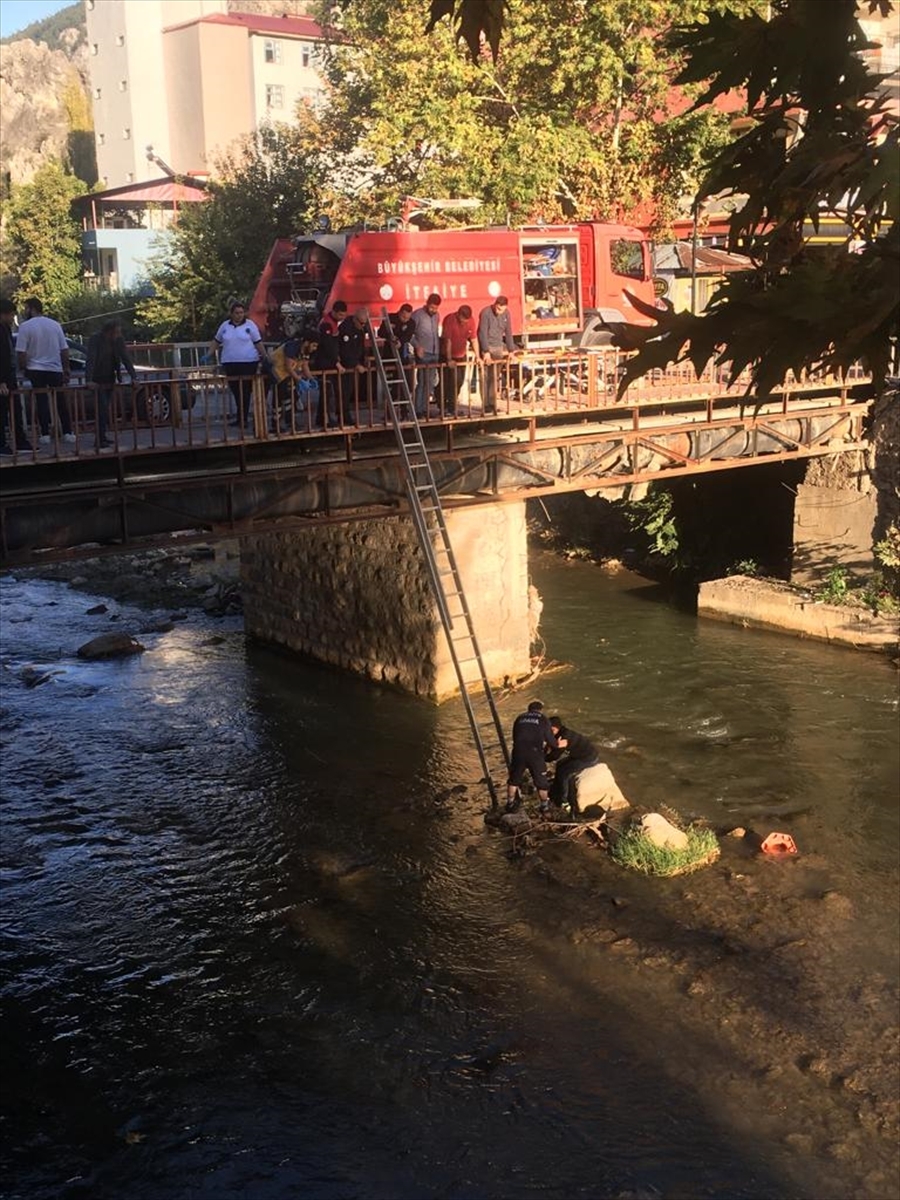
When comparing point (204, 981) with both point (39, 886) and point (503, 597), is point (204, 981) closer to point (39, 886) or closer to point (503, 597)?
point (39, 886)

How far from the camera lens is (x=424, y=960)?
11.4 metres

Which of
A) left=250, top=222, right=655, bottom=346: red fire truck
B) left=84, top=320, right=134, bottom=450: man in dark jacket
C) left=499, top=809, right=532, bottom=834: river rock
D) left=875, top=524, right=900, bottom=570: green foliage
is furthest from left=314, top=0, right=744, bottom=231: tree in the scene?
left=499, top=809, right=532, bottom=834: river rock

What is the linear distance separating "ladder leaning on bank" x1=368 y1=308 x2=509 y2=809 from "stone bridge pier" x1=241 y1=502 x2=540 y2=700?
312 mm

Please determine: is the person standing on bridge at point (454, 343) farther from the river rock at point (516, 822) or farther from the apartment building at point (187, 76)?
the apartment building at point (187, 76)

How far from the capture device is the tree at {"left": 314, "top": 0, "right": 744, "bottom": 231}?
85.9ft

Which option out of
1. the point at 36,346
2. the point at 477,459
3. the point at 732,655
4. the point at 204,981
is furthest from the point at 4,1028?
the point at 732,655

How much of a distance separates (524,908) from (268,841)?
3.40 m

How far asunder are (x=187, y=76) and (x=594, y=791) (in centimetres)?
5441

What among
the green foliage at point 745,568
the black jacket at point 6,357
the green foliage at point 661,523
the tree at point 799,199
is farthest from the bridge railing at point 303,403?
the tree at point 799,199

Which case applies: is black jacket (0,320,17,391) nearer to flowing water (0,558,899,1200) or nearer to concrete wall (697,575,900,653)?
flowing water (0,558,899,1200)

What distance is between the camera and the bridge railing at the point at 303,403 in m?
13.5

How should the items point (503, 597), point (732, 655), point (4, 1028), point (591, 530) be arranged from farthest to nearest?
point (591, 530), point (732, 655), point (503, 597), point (4, 1028)

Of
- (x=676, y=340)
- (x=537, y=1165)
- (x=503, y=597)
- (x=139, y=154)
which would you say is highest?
(x=139, y=154)

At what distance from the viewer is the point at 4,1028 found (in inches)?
418
